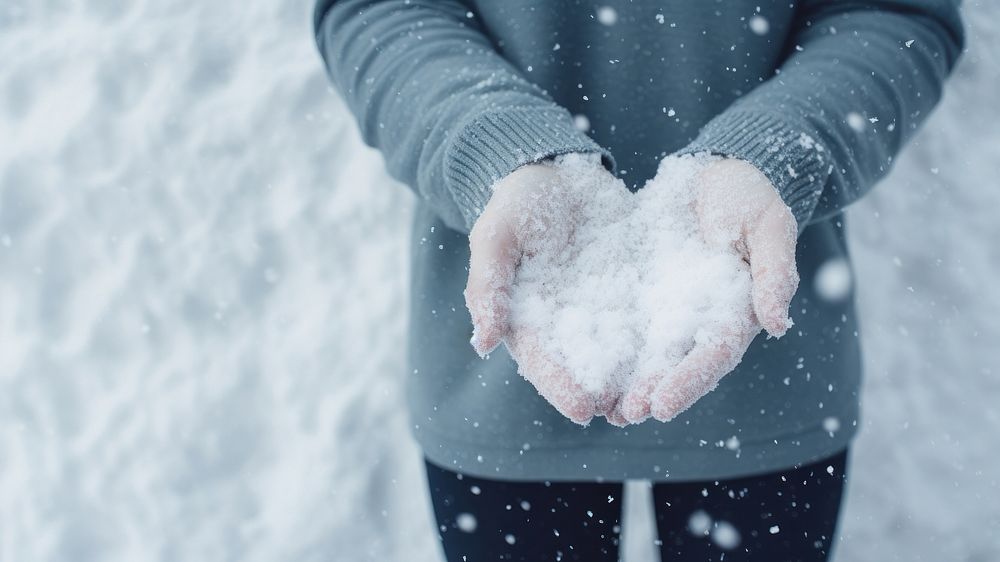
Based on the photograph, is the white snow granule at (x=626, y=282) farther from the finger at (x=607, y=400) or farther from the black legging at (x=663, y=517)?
the black legging at (x=663, y=517)

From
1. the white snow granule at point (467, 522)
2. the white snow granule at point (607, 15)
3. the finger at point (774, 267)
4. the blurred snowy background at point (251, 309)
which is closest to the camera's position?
the finger at point (774, 267)

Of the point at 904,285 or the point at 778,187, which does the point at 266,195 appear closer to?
the point at 778,187

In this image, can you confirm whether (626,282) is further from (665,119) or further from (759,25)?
(759,25)

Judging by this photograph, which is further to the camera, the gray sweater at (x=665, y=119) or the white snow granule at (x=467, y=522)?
the white snow granule at (x=467, y=522)

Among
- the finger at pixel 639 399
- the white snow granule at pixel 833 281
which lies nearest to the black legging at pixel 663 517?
the white snow granule at pixel 833 281

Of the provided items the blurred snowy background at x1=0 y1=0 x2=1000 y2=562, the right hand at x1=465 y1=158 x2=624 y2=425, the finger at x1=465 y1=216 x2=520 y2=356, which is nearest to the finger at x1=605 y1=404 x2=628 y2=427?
the right hand at x1=465 y1=158 x2=624 y2=425

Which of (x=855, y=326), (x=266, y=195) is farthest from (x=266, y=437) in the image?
(x=855, y=326)
